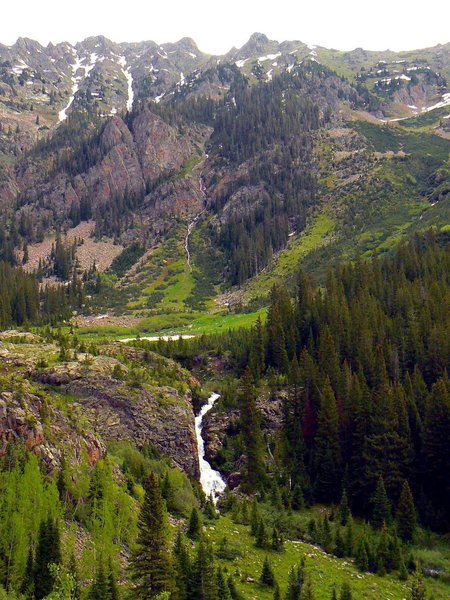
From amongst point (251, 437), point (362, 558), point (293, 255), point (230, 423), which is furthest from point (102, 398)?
point (293, 255)

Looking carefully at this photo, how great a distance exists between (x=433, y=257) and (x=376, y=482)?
6065 cm

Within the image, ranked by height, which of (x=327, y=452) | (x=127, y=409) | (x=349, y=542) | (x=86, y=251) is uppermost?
(x=86, y=251)

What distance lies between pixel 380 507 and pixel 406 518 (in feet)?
9.98

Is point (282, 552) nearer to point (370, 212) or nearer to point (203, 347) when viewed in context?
point (203, 347)

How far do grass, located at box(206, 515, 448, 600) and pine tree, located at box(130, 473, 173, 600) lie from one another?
24.2 feet

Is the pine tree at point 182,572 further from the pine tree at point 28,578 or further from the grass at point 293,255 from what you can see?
the grass at point 293,255

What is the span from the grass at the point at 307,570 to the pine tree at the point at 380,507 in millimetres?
10496

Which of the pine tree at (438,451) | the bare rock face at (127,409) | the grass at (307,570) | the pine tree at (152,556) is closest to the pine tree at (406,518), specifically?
the pine tree at (438,451)

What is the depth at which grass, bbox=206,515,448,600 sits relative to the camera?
118 ft

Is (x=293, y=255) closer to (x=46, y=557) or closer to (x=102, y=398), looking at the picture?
(x=102, y=398)

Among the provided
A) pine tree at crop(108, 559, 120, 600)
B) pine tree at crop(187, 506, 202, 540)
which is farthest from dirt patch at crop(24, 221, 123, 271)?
pine tree at crop(108, 559, 120, 600)

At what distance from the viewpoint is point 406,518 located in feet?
170

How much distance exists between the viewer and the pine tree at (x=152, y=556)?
28.0 metres

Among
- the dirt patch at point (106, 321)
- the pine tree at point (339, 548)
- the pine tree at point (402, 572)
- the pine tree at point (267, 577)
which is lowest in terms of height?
the pine tree at point (402, 572)
